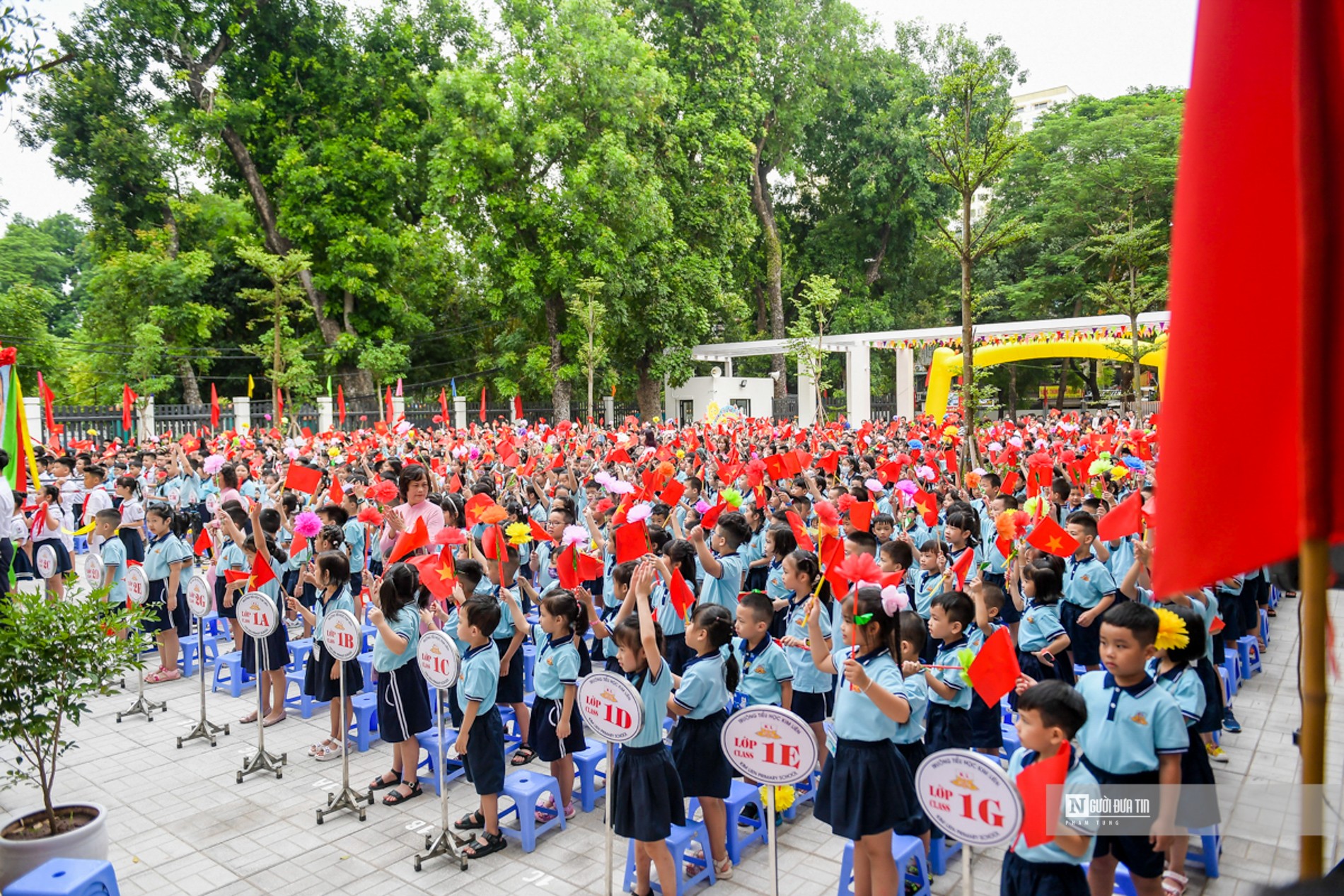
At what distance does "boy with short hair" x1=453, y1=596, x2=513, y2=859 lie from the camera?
17.0 feet

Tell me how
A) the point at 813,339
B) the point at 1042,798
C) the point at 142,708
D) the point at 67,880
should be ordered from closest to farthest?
the point at 1042,798, the point at 67,880, the point at 142,708, the point at 813,339

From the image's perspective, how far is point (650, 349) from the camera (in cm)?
3256

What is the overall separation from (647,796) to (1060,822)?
6.68 ft

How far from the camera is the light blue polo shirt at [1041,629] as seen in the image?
18.9 feet

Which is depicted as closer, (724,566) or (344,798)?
(344,798)

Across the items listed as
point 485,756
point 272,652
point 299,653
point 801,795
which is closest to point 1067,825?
point 801,795

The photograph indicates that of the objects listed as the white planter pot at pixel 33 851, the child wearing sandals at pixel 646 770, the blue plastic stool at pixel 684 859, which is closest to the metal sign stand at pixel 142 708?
the white planter pot at pixel 33 851

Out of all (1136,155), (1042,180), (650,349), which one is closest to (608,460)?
(650,349)

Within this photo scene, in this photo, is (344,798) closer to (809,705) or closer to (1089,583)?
(809,705)

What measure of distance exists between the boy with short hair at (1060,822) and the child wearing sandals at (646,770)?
1.72 m

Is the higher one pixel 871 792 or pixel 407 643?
pixel 407 643

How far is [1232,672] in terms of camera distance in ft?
24.3

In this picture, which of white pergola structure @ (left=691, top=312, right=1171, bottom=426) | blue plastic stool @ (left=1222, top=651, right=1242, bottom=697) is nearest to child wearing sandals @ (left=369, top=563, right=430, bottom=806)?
blue plastic stool @ (left=1222, top=651, right=1242, bottom=697)

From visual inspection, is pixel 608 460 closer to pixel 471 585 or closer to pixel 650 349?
pixel 471 585
